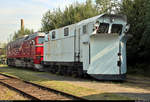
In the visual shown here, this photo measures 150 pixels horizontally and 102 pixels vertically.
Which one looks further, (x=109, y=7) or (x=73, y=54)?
(x=109, y=7)

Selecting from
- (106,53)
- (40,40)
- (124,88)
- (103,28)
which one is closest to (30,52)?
(40,40)

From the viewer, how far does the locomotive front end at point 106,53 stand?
12664 millimetres

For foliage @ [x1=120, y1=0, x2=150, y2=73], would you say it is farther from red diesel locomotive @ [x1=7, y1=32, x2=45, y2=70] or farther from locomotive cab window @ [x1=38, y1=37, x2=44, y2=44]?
red diesel locomotive @ [x1=7, y1=32, x2=45, y2=70]

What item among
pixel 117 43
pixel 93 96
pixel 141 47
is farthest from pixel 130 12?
pixel 93 96

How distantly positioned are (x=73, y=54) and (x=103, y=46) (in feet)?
9.08

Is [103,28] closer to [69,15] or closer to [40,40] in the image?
[40,40]

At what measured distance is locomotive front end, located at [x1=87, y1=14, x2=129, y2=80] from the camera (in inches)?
499

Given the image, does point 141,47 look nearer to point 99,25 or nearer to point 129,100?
point 99,25

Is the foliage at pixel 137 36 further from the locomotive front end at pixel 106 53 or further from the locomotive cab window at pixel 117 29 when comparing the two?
the locomotive front end at pixel 106 53

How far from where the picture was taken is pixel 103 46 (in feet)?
42.2

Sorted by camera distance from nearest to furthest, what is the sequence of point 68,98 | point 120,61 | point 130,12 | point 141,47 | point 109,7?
point 68,98 < point 120,61 < point 141,47 < point 130,12 < point 109,7

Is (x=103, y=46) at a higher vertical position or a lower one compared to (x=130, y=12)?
lower

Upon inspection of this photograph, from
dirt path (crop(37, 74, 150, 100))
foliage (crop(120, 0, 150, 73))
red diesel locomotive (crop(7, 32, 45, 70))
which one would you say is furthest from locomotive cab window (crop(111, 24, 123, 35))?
red diesel locomotive (crop(7, 32, 45, 70))

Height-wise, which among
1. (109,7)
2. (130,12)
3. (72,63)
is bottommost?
(72,63)
